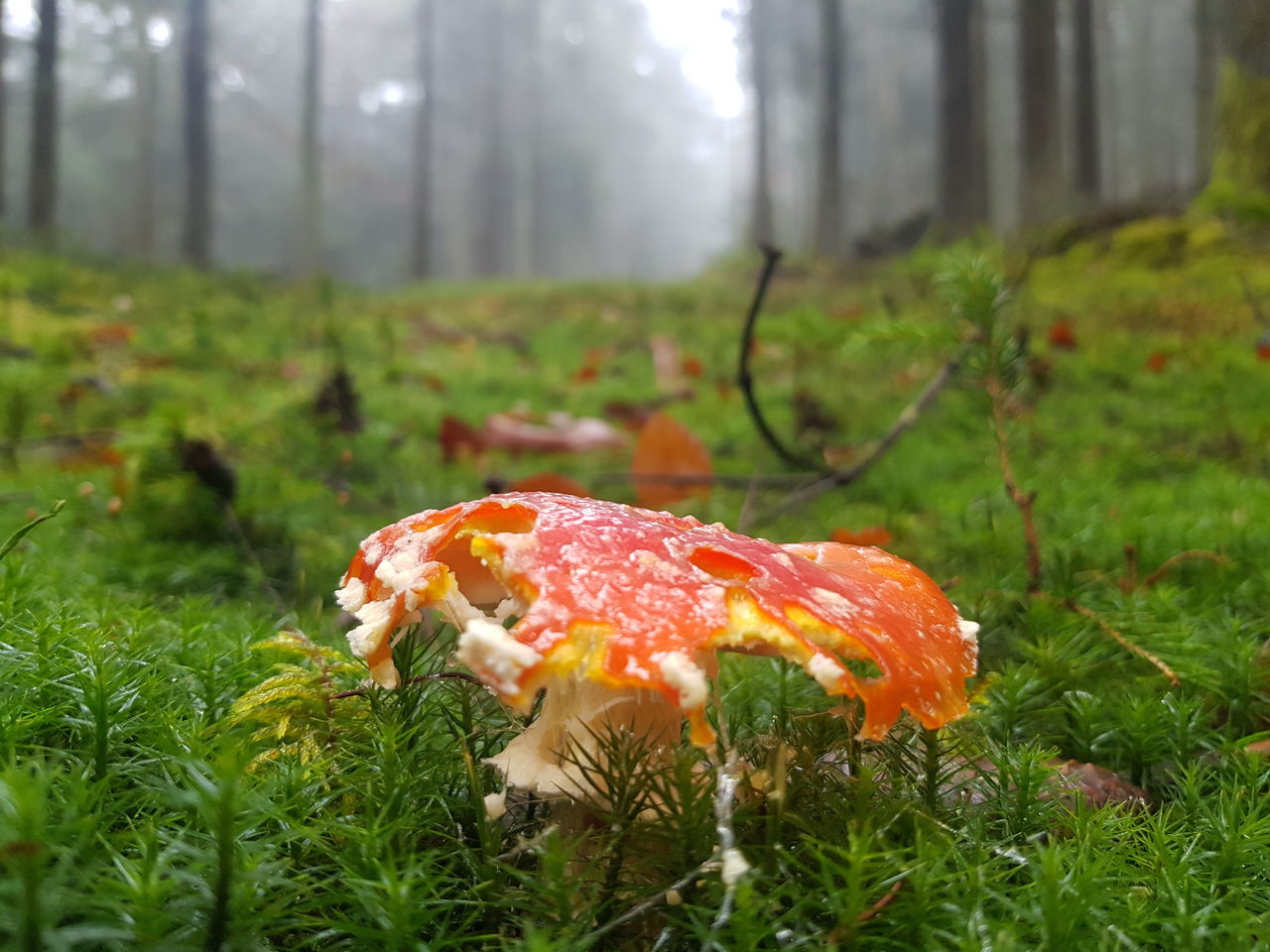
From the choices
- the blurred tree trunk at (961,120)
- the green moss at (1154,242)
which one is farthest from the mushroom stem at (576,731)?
the blurred tree trunk at (961,120)

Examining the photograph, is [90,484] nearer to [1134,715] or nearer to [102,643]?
[102,643]

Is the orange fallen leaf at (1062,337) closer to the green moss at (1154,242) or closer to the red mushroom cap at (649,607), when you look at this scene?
the green moss at (1154,242)

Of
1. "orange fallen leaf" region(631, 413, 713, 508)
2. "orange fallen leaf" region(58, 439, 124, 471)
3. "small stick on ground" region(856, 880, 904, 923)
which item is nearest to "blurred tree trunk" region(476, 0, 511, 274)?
"orange fallen leaf" region(58, 439, 124, 471)

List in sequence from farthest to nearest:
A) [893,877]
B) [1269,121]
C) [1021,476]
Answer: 1. [1269,121]
2. [1021,476]
3. [893,877]

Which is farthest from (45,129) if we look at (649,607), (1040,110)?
(649,607)

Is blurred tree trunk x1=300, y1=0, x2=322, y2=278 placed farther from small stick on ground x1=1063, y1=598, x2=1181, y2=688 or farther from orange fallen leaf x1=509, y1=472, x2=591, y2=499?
small stick on ground x1=1063, y1=598, x2=1181, y2=688

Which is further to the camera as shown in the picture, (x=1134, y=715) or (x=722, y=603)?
(x=1134, y=715)

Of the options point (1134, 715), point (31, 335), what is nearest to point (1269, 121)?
point (1134, 715)

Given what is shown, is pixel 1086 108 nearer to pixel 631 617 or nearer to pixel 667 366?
pixel 667 366
